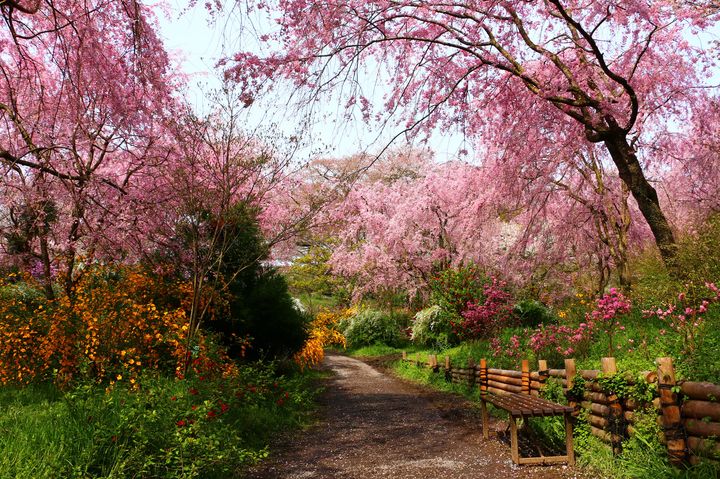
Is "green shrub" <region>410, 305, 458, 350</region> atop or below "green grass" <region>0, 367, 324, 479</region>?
atop

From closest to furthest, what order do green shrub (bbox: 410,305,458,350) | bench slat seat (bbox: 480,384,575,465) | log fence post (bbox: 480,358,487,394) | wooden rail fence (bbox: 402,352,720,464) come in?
wooden rail fence (bbox: 402,352,720,464), bench slat seat (bbox: 480,384,575,465), log fence post (bbox: 480,358,487,394), green shrub (bbox: 410,305,458,350)

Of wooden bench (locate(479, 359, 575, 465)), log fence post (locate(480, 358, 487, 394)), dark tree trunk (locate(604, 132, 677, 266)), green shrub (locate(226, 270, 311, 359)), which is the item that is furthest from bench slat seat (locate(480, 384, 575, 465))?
green shrub (locate(226, 270, 311, 359))

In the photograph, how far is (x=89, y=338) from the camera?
762 cm

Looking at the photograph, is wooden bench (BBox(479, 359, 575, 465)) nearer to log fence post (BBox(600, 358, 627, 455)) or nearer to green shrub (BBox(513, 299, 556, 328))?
log fence post (BBox(600, 358, 627, 455))

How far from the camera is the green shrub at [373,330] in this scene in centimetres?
2279

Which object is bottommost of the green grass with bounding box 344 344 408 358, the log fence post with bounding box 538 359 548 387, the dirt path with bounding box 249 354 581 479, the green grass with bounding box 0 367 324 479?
the dirt path with bounding box 249 354 581 479

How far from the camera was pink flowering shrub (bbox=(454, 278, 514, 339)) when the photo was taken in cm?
1361

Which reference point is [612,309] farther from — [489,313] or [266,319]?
[266,319]

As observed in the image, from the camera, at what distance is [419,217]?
17.6 metres

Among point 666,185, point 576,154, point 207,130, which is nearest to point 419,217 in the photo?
point 576,154

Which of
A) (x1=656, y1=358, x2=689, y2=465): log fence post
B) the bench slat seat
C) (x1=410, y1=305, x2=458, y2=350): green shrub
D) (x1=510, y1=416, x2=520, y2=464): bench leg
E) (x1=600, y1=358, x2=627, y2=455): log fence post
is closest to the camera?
(x1=656, y1=358, x2=689, y2=465): log fence post

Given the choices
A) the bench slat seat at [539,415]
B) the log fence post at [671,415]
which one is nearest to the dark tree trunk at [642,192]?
the bench slat seat at [539,415]

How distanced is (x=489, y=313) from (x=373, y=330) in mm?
10285

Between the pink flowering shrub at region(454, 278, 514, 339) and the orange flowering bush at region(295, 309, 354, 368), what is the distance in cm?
436
